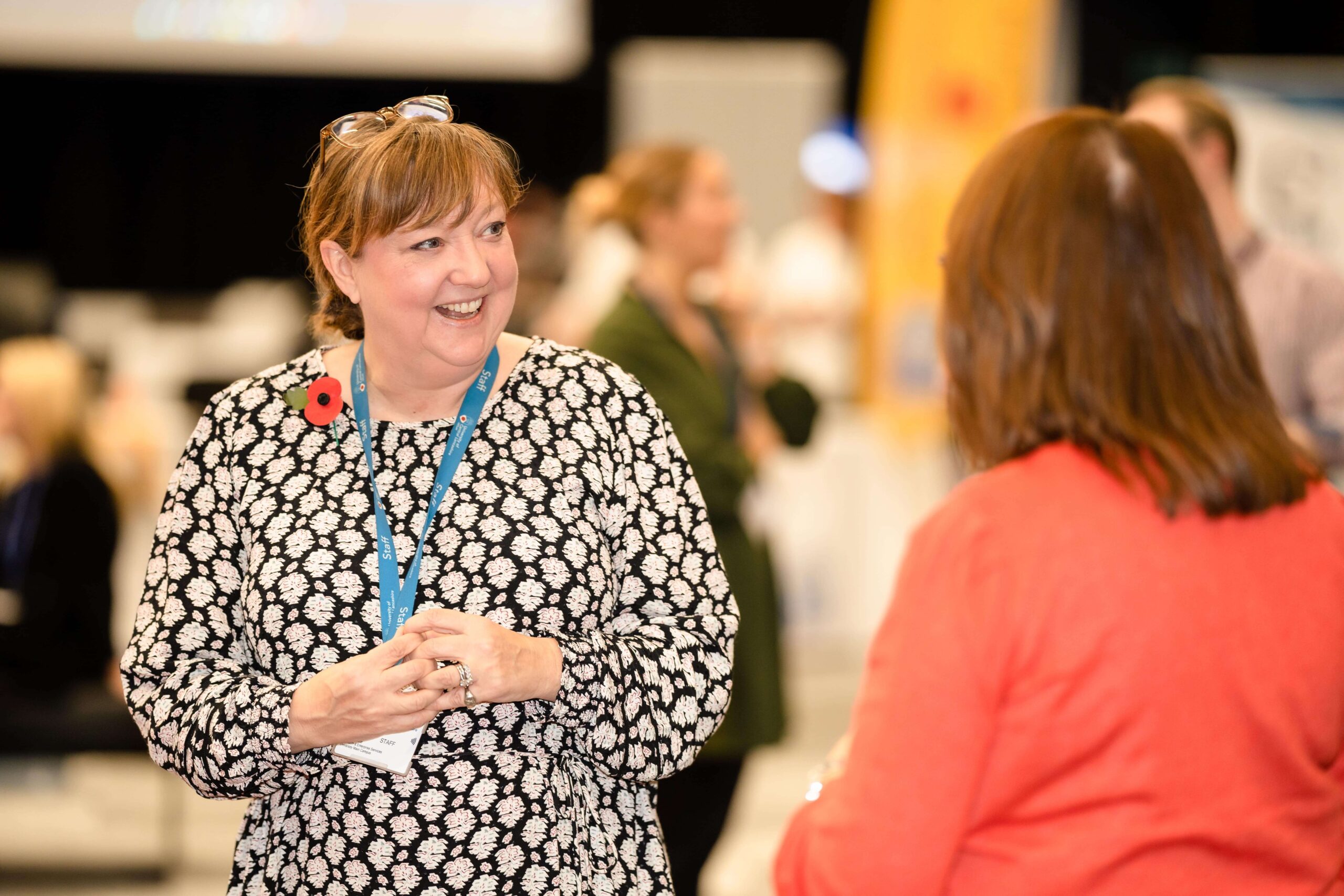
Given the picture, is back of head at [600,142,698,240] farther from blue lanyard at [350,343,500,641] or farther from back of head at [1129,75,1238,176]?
blue lanyard at [350,343,500,641]

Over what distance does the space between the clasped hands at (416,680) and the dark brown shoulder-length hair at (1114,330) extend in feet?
1.71

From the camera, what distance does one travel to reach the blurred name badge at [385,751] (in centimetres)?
147

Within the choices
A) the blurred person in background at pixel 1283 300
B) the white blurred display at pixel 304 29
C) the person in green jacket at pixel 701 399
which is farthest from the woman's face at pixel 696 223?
the white blurred display at pixel 304 29

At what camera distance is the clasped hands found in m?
1.41

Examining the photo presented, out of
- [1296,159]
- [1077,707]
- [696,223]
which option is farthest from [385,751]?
[1296,159]

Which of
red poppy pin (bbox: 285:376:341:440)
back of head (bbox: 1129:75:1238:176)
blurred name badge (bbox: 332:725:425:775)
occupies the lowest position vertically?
blurred name badge (bbox: 332:725:425:775)

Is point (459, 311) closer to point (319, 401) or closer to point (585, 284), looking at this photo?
point (319, 401)

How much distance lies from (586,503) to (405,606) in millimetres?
234

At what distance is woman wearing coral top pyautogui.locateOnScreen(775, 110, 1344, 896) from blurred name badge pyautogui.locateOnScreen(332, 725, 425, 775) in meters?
0.44

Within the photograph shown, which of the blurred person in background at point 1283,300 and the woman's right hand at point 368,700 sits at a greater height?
the blurred person in background at point 1283,300

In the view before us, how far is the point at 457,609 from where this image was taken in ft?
5.02

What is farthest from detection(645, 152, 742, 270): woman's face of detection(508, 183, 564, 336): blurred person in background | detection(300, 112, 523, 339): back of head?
detection(508, 183, 564, 336): blurred person in background

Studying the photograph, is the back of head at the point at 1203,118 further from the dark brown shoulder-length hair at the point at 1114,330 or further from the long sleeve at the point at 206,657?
the long sleeve at the point at 206,657

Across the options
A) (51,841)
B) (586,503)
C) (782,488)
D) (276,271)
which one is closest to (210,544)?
(586,503)
